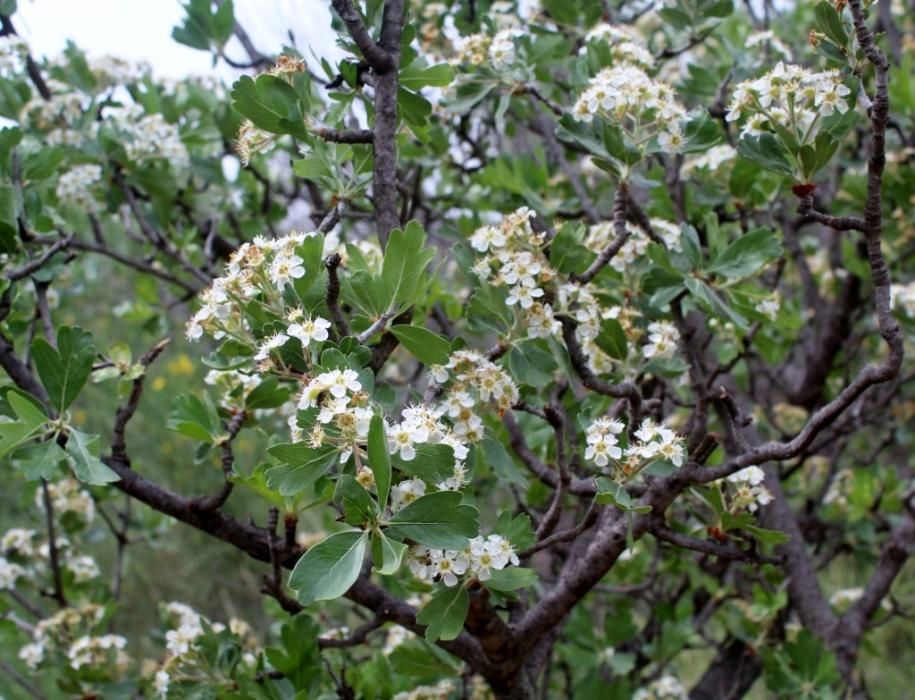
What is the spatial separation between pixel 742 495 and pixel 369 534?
0.57m

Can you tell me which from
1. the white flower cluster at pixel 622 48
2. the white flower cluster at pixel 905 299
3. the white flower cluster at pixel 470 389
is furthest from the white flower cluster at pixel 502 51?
the white flower cluster at pixel 905 299

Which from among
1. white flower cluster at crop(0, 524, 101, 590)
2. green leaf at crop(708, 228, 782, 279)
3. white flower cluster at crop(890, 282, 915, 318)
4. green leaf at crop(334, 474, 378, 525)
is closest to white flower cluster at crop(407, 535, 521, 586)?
green leaf at crop(334, 474, 378, 525)

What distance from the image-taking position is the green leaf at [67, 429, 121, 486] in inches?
46.3

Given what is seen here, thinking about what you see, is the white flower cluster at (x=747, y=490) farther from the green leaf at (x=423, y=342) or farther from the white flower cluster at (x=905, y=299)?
the white flower cluster at (x=905, y=299)

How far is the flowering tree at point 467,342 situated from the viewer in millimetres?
1110

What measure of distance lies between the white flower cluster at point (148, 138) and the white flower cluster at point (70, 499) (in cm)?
72

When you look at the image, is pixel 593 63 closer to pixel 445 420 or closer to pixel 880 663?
pixel 445 420

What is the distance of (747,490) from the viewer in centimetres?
133

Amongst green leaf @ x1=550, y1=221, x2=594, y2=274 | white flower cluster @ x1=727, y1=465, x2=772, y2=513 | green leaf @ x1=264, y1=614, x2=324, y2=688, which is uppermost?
green leaf @ x1=550, y1=221, x2=594, y2=274

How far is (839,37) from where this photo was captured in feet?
3.86

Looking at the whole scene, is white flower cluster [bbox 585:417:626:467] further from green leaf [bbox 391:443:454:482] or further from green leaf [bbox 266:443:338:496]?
green leaf [bbox 266:443:338:496]

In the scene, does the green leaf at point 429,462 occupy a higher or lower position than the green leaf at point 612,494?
higher

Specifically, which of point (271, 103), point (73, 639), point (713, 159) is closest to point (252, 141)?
point (271, 103)

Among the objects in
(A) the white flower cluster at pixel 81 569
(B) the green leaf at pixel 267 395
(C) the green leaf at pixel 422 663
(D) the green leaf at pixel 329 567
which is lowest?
(A) the white flower cluster at pixel 81 569
